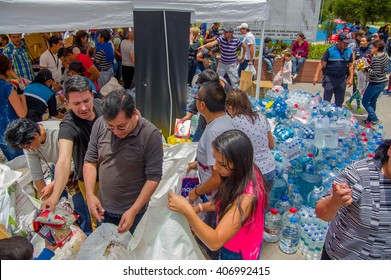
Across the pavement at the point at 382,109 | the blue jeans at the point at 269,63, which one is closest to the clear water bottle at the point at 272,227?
the pavement at the point at 382,109

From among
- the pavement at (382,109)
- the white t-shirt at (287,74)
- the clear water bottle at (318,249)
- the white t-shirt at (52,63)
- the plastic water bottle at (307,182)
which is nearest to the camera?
the clear water bottle at (318,249)

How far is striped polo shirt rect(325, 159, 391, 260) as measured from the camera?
1626 mm

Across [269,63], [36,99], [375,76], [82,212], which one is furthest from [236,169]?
[269,63]

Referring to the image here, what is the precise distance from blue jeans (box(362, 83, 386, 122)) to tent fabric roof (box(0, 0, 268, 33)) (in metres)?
3.31

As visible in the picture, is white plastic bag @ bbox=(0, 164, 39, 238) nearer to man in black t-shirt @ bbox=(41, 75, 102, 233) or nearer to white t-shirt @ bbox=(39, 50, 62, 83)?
man in black t-shirt @ bbox=(41, 75, 102, 233)

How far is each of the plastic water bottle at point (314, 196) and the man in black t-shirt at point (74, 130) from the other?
2688 millimetres

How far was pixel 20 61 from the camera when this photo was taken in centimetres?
596

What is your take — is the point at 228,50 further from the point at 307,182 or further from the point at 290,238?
the point at 290,238

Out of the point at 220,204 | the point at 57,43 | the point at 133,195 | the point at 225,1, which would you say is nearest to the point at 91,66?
the point at 57,43

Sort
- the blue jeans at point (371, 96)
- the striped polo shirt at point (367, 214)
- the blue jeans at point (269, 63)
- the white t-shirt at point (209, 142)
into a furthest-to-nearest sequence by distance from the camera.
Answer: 1. the blue jeans at point (269, 63)
2. the blue jeans at point (371, 96)
3. the white t-shirt at point (209, 142)
4. the striped polo shirt at point (367, 214)

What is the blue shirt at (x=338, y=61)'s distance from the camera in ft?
19.6

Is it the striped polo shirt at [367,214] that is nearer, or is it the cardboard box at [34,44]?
the striped polo shirt at [367,214]

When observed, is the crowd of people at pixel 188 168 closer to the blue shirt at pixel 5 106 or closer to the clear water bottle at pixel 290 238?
the blue shirt at pixel 5 106
